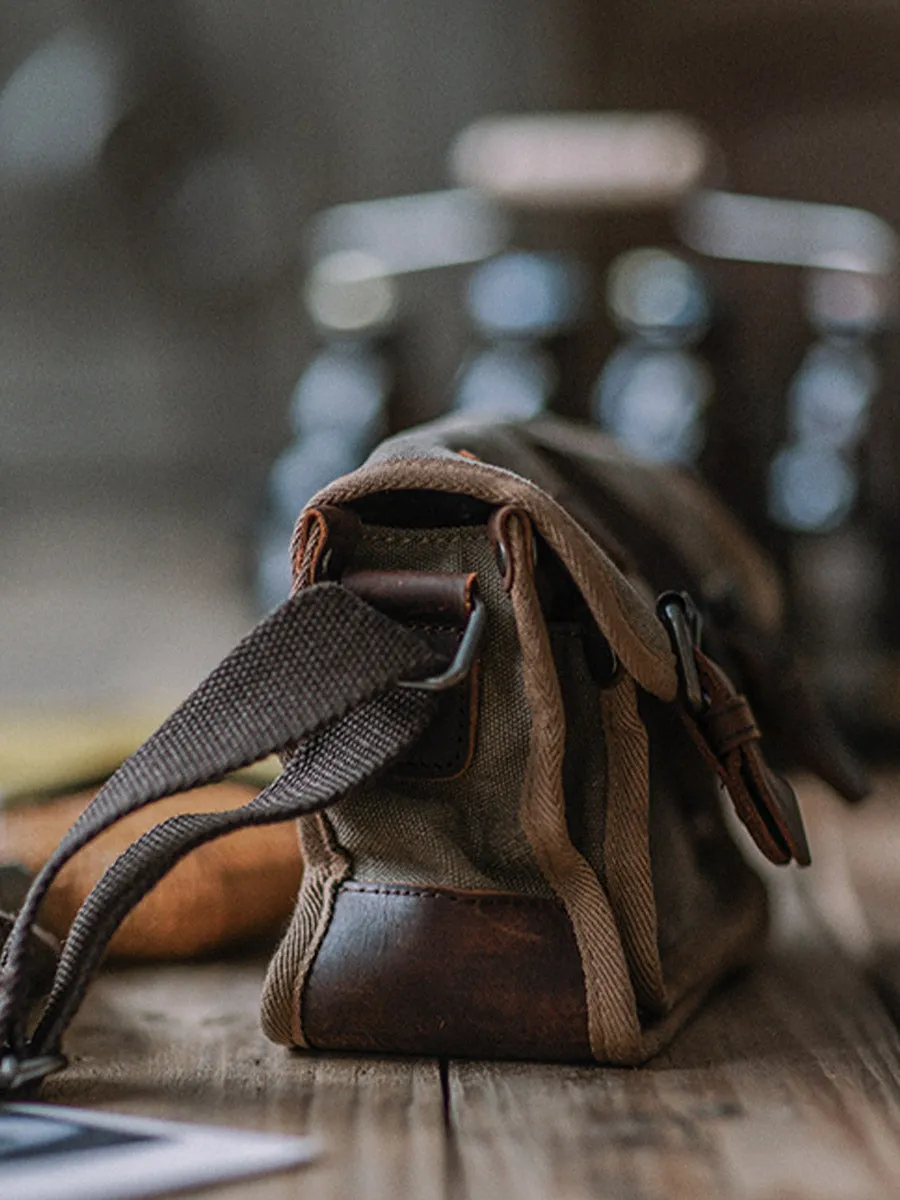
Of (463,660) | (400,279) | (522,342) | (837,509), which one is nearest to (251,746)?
(463,660)

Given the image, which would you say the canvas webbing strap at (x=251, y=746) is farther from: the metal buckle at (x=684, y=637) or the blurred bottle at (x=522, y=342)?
the blurred bottle at (x=522, y=342)

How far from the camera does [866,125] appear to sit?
255cm

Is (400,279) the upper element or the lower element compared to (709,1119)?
upper

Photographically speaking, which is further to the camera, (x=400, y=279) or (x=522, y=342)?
(x=400, y=279)

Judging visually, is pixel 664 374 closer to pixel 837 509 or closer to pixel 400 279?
pixel 837 509

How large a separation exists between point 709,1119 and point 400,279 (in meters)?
2.23

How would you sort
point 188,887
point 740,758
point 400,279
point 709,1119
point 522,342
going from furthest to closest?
1. point 400,279
2. point 522,342
3. point 188,887
4. point 740,758
5. point 709,1119

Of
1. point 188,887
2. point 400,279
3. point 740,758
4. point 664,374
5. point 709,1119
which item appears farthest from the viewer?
point 400,279

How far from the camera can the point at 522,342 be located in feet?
5.91

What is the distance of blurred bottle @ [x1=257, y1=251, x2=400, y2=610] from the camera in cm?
167

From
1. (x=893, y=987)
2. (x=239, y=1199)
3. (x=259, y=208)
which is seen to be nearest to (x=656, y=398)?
(x=893, y=987)

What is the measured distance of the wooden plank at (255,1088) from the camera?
0.48 metres

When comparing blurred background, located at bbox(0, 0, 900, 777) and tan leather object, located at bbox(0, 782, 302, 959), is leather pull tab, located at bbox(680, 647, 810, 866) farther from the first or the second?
blurred background, located at bbox(0, 0, 900, 777)

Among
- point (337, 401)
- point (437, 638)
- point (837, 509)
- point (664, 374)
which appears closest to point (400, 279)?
point (337, 401)
